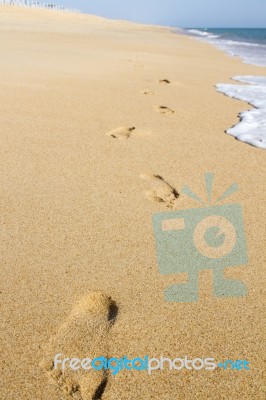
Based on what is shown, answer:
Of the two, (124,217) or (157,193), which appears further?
(157,193)

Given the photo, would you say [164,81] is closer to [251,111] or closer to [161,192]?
[251,111]

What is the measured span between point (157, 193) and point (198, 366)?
953 mm

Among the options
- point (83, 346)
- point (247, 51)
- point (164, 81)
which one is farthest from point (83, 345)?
point (247, 51)

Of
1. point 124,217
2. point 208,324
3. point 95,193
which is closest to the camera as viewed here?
point 208,324

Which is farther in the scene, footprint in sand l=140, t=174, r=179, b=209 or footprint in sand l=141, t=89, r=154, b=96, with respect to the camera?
footprint in sand l=141, t=89, r=154, b=96

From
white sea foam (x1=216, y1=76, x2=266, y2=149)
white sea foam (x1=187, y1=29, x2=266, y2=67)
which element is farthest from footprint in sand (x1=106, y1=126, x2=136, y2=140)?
white sea foam (x1=187, y1=29, x2=266, y2=67)

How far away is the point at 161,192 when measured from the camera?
1.82m

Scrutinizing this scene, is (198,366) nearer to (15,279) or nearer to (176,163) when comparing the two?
(15,279)

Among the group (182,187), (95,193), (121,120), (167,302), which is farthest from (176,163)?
(167,302)

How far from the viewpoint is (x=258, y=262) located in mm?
1383

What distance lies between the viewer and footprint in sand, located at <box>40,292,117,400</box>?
0.93 meters

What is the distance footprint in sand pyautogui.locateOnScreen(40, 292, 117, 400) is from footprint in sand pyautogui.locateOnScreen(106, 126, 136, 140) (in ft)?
4.99

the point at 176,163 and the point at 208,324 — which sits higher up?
the point at 176,163

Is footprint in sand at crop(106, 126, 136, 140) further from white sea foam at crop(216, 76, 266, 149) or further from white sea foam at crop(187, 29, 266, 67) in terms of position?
white sea foam at crop(187, 29, 266, 67)
